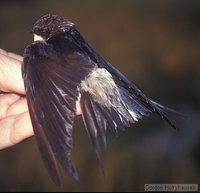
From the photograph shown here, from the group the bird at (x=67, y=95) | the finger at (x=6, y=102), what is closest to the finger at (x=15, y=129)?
the finger at (x=6, y=102)

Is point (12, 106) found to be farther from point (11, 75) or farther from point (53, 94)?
point (53, 94)

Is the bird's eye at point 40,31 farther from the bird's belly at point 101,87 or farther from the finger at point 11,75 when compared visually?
the bird's belly at point 101,87

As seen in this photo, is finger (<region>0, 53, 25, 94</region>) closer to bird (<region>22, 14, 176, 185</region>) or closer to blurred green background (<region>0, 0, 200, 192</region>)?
bird (<region>22, 14, 176, 185</region>)

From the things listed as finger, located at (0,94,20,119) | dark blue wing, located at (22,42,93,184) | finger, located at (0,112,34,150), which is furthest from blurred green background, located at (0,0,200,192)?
dark blue wing, located at (22,42,93,184)

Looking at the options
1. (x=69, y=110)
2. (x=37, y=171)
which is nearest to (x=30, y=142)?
(x=37, y=171)

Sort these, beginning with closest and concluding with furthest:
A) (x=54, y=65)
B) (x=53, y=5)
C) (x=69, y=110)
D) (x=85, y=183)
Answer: (x=69, y=110)
(x=54, y=65)
(x=85, y=183)
(x=53, y=5)

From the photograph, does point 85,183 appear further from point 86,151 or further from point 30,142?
point 30,142
